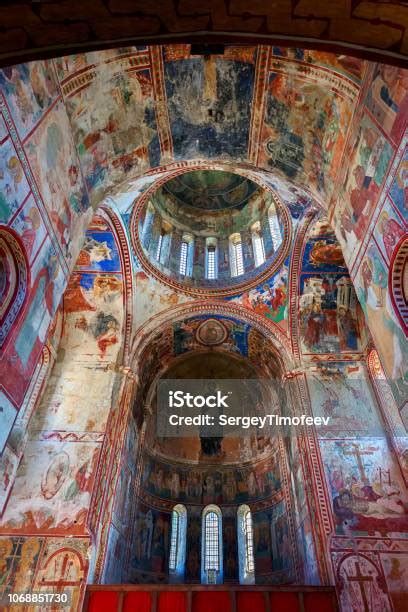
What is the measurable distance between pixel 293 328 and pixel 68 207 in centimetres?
998

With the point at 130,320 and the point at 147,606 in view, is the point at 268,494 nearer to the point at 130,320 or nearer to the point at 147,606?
the point at 147,606

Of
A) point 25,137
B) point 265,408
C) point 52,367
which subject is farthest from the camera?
point 265,408

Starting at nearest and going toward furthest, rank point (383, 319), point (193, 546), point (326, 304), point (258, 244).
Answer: point (383, 319), point (326, 304), point (193, 546), point (258, 244)

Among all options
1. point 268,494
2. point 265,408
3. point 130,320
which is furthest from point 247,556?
point 130,320

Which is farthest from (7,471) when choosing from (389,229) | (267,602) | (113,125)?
(389,229)

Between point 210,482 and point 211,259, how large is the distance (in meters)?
10.4

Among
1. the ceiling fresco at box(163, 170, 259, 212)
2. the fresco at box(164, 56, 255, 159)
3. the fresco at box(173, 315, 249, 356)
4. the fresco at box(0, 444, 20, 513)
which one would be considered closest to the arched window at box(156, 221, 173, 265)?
the ceiling fresco at box(163, 170, 259, 212)

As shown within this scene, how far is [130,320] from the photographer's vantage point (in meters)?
15.1

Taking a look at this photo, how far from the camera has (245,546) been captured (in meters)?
15.6

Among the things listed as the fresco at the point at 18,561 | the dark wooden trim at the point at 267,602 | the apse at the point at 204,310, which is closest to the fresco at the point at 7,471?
the apse at the point at 204,310

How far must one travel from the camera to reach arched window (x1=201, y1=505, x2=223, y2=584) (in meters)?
14.9

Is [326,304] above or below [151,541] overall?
above

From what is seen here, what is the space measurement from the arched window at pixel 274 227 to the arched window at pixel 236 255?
1985 mm

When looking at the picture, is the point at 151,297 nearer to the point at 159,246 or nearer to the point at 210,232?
the point at 159,246
